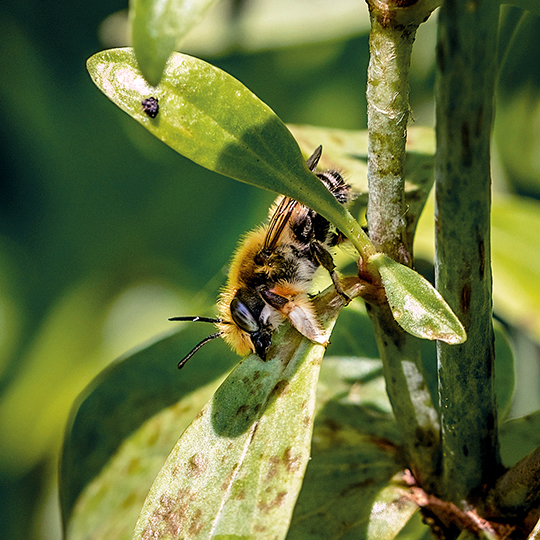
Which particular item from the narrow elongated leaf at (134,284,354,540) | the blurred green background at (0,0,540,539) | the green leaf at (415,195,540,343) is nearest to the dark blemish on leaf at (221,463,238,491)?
the narrow elongated leaf at (134,284,354,540)

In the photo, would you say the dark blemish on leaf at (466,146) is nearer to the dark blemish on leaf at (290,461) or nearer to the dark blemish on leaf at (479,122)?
the dark blemish on leaf at (479,122)

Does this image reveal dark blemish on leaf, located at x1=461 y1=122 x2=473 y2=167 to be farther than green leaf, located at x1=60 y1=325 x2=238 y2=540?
No

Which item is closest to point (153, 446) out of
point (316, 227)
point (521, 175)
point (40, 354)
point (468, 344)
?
point (316, 227)

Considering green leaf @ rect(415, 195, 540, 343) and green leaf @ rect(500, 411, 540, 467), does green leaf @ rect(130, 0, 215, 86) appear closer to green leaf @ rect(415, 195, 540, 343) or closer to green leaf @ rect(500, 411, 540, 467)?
green leaf @ rect(500, 411, 540, 467)

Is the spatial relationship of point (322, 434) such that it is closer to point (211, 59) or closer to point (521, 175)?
point (521, 175)

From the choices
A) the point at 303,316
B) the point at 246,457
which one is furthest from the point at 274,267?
the point at 246,457

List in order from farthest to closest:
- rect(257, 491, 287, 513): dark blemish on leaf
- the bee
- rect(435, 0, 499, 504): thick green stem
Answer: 1. the bee
2. rect(257, 491, 287, 513): dark blemish on leaf
3. rect(435, 0, 499, 504): thick green stem
